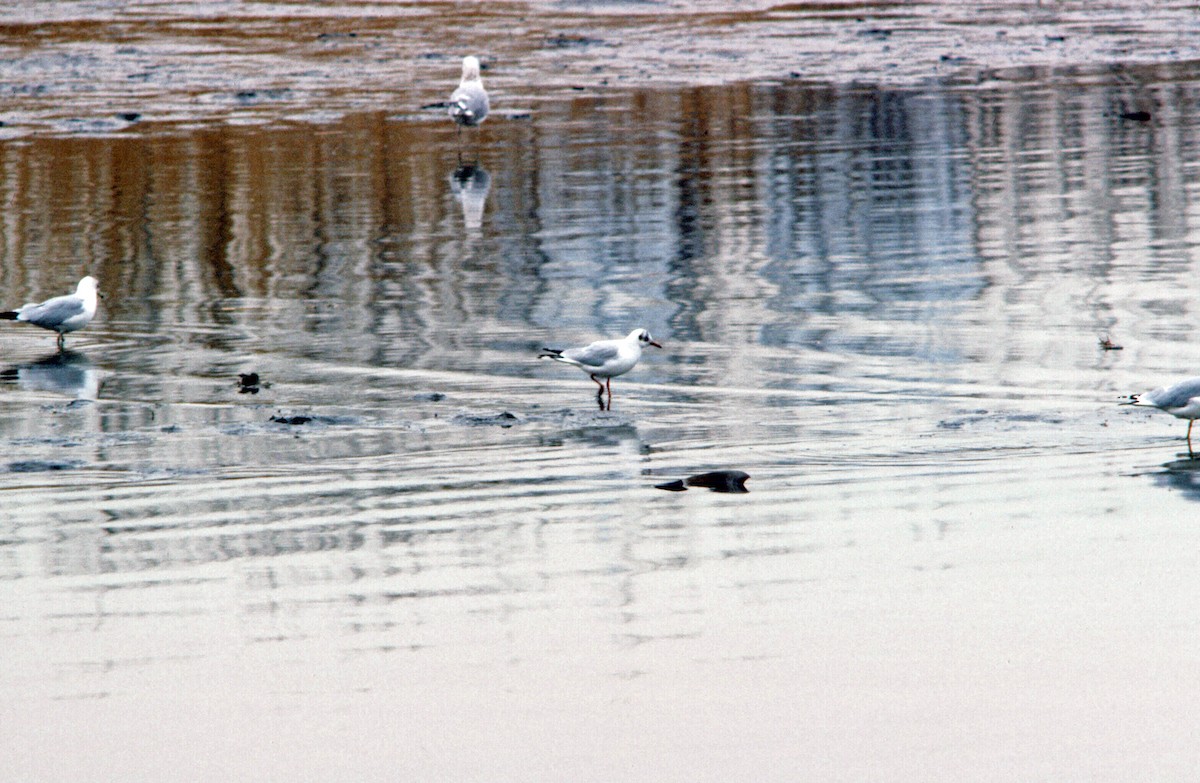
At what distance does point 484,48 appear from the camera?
4075 cm

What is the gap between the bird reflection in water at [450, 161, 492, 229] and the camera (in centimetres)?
2033

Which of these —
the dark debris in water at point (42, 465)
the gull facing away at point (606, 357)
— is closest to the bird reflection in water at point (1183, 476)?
the gull facing away at point (606, 357)

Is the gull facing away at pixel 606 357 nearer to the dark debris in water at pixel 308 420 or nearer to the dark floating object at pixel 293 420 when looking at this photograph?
the dark debris in water at pixel 308 420

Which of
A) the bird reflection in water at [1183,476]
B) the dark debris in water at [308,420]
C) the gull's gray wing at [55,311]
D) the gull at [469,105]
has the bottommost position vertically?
the bird reflection in water at [1183,476]

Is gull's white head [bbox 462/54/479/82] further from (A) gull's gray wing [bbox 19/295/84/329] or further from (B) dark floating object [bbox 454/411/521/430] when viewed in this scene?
(B) dark floating object [bbox 454/411/521/430]

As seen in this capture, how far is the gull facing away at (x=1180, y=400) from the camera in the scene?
10.4m

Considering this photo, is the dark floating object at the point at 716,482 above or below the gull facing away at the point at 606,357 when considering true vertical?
below

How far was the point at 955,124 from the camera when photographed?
26.5m

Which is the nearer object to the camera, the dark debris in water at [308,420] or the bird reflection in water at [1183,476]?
the bird reflection in water at [1183,476]

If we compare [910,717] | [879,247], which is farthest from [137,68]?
[910,717]

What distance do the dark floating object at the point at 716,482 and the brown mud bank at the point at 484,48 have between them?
66.8ft

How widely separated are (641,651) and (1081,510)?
111 inches

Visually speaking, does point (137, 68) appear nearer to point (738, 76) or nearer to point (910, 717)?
point (738, 76)

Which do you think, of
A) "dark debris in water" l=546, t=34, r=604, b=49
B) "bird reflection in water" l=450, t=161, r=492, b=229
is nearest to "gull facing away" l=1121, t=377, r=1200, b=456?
"bird reflection in water" l=450, t=161, r=492, b=229
